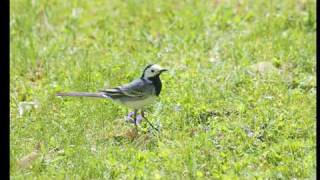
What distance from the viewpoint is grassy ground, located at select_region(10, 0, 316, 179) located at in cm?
610

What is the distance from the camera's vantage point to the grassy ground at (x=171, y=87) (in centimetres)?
610

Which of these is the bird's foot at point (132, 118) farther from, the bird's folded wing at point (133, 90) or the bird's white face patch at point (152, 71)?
the bird's white face patch at point (152, 71)

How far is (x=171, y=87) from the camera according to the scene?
7594mm

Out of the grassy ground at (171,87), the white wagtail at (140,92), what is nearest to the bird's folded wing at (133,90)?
the white wagtail at (140,92)

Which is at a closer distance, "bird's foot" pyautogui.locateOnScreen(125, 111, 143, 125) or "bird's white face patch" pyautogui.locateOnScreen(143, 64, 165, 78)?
"bird's white face patch" pyautogui.locateOnScreen(143, 64, 165, 78)

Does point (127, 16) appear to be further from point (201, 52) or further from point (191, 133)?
point (191, 133)

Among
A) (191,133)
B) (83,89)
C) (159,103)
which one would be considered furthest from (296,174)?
(83,89)

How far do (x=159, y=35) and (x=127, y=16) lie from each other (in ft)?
2.24

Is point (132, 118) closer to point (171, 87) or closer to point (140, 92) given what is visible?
point (140, 92)

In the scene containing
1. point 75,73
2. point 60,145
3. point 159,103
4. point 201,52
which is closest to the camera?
Answer: point 60,145

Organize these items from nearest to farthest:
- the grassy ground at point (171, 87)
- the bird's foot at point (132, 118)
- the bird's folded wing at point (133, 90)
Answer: the grassy ground at point (171, 87) → the bird's folded wing at point (133, 90) → the bird's foot at point (132, 118)

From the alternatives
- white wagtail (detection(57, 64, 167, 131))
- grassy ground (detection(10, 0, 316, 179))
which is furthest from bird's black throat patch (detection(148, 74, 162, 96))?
grassy ground (detection(10, 0, 316, 179))

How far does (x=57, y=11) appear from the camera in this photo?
977 cm

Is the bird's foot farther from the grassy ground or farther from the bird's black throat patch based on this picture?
the bird's black throat patch
